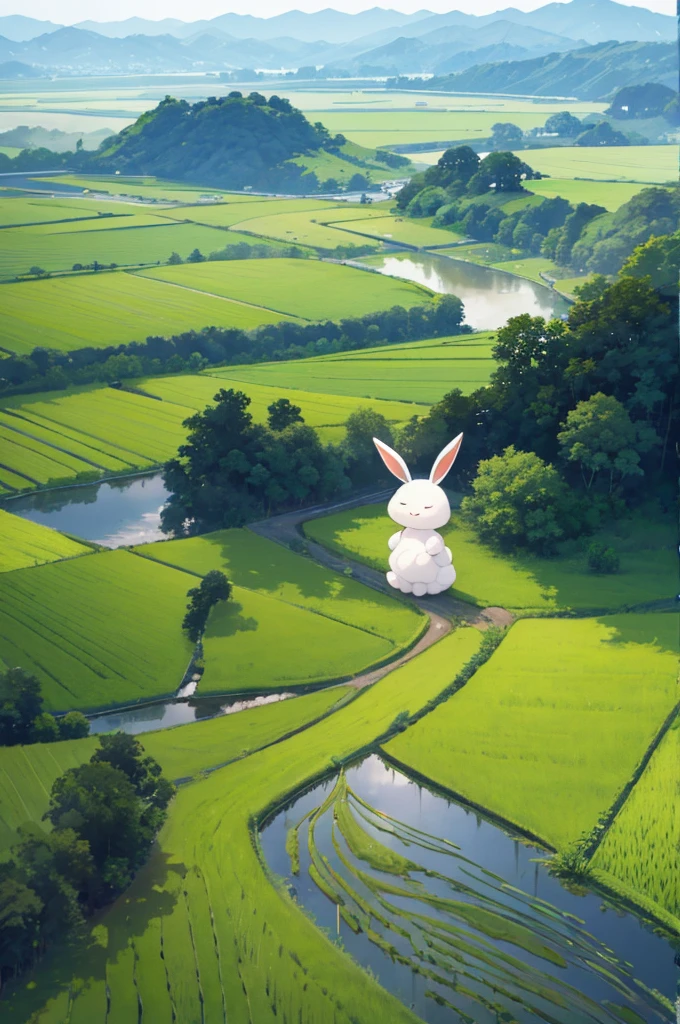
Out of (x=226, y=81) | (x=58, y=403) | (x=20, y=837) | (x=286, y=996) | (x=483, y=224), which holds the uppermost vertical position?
(x=226, y=81)

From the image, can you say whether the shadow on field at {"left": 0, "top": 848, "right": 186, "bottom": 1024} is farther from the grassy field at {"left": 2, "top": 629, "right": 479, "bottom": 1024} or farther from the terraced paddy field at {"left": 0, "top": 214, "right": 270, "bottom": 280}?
the terraced paddy field at {"left": 0, "top": 214, "right": 270, "bottom": 280}

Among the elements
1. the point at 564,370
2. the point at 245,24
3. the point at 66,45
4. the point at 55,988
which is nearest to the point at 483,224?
the point at 564,370

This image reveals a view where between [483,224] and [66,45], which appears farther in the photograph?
[483,224]

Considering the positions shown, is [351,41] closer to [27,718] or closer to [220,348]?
[220,348]

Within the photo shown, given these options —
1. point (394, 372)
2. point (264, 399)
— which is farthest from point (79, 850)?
point (394, 372)

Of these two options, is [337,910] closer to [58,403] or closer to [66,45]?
[58,403]

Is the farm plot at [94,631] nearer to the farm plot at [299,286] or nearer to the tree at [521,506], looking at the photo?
the tree at [521,506]
